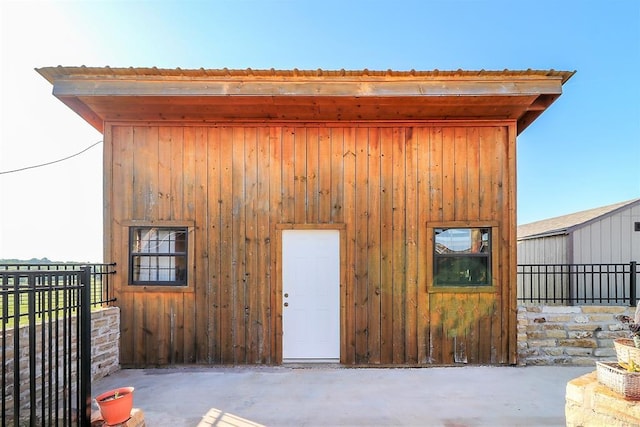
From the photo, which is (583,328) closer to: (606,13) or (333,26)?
(333,26)

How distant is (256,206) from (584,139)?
20.5 m

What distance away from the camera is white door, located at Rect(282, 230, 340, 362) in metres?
4.55

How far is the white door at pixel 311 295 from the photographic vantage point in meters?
4.55

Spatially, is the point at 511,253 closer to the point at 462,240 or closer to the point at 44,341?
the point at 462,240

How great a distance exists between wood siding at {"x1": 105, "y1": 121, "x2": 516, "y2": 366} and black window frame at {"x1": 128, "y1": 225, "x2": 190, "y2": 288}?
98 millimetres

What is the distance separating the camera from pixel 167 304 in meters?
4.57

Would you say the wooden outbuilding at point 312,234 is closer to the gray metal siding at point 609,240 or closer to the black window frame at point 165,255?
the black window frame at point 165,255

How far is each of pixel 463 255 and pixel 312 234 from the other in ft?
7.25

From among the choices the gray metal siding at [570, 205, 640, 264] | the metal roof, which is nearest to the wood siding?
the metal roof

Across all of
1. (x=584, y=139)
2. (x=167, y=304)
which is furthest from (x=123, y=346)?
(x=584, y=139)

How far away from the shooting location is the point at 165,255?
4.64m

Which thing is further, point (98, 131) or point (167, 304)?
point (98, 131)

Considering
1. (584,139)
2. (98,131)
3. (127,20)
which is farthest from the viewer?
(584,139)

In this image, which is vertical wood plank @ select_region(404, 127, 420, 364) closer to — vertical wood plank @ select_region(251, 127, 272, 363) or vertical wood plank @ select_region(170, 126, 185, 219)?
vertical wood plank @ select_region(251, 127, 272, 363)
